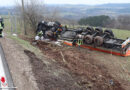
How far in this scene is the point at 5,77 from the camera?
183 inches

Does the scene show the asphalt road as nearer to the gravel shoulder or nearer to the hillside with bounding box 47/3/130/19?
the gravel shoulder

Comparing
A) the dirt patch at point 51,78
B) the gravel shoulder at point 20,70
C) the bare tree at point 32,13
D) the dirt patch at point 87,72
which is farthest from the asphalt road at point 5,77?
the bare tree at point 32,13

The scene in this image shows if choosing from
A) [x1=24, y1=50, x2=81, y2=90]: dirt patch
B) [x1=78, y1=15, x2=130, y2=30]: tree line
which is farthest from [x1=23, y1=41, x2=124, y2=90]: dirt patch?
[x1=78, y1=15, x2=130, y2=30]: tree line

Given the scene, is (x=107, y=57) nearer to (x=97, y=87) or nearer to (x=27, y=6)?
(x=97, y=87)

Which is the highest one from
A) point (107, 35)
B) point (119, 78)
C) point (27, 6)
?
point (27, 6)

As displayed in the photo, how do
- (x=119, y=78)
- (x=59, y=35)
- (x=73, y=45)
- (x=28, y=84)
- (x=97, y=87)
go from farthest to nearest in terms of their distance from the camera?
(x=59, y=35), (x=73, y=45), (x=119, y=78), (x=97, y=87), (x=28, y=84)

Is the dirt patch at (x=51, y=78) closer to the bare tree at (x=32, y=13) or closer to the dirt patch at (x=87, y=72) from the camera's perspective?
the dirt patch at (x=87, y=72)

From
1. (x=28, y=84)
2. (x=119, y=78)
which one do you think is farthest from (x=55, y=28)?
(x=28, y=84)

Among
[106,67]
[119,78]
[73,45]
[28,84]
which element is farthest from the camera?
[73,45]

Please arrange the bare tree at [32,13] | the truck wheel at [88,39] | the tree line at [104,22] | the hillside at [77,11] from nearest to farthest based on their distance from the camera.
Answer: the truck wheel at [88,39]
the bare tree at [32,13]
the hillside at [77,11]
the tree line at [104,22]

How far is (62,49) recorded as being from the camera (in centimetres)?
973

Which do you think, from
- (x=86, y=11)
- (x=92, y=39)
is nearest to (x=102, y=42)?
(x=92, y=39)

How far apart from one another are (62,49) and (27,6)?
9059mm

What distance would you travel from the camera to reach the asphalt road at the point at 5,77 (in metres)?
4.03
